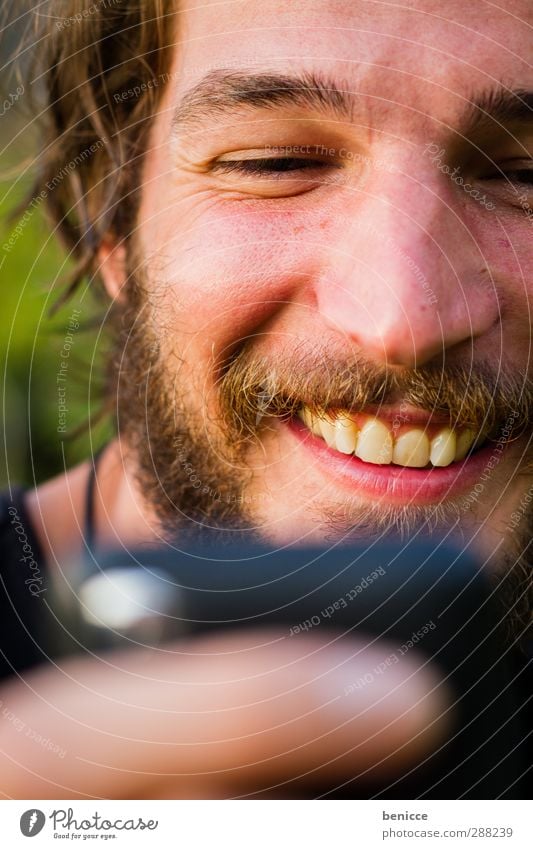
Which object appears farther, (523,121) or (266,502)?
(266,502)

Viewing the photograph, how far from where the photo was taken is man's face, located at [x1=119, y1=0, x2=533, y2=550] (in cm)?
77

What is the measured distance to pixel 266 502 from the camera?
945 millimetres

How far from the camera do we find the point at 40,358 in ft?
3.98

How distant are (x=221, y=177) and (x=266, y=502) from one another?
1.13 ft

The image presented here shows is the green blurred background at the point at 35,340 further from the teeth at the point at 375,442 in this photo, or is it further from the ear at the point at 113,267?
the teeth at the point at 375,442

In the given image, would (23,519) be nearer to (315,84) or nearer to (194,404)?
(194,404)

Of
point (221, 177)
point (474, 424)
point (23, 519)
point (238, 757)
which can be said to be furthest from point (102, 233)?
point (238, 757)

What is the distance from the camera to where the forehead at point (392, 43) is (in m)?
0.76

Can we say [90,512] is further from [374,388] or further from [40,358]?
[374,388]
